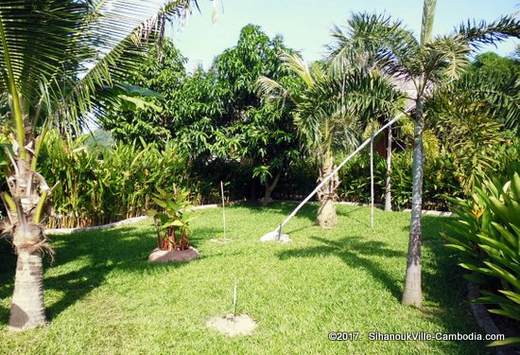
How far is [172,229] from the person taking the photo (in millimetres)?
7195

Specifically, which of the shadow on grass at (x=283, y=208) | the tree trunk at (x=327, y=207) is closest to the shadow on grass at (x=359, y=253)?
the tree trunk at (x=327, y=207)

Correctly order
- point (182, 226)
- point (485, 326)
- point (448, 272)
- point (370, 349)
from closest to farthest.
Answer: point (370, 349)
point (485, 326)
point (448, 272)
point (182, 226)

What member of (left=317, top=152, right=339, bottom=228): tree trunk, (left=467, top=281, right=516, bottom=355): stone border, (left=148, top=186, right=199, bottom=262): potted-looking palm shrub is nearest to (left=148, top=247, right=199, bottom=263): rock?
(left=148, top=186, right=199, bottom=262): potted-looking palm shrub

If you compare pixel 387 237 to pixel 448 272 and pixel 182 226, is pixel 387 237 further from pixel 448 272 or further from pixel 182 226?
pixel 182 226

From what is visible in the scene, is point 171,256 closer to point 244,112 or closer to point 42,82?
point 42,82

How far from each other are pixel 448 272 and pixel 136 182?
27.2 ft

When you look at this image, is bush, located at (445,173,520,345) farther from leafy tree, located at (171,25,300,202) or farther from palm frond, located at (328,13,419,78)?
leafy tree, located at (171,25,300,202)

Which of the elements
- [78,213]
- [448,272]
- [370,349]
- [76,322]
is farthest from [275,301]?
[78,213]

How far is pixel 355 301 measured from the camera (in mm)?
5141

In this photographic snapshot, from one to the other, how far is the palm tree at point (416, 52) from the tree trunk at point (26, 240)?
11.9 ft

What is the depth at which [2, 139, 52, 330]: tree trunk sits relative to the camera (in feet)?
14.0

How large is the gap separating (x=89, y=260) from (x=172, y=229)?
154 centimetres

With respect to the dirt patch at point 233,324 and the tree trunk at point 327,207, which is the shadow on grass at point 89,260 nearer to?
the dirt patch at point 233,324

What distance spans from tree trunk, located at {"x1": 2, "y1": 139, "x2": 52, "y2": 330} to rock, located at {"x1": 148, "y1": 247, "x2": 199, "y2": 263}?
2722 mm
